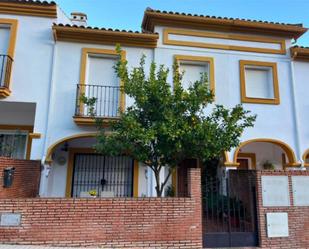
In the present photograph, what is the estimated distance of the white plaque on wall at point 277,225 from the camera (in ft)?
23.2

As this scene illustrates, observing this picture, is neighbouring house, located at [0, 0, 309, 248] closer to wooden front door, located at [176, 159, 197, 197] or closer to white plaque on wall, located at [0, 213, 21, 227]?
wooden front door, located at [176, 159, 197, 197]

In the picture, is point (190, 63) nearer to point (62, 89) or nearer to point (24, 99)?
point (62, 89)

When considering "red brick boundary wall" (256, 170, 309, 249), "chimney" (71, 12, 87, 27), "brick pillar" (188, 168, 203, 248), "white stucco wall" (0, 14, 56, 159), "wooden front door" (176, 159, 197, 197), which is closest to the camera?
"brick pillar" (188, 168, 203, 248)

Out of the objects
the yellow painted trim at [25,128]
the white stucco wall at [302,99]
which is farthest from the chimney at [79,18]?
the white stucco wall at [302,99]

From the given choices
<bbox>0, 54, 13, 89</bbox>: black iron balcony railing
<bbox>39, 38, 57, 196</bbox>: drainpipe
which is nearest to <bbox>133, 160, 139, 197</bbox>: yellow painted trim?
<bbox>39, 38, 57, 196</bbox>: drainpipe

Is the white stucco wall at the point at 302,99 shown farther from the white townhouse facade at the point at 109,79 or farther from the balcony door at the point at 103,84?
the balcony door at the point at 103,84

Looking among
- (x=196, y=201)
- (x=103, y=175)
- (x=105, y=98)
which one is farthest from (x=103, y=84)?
(x=196, y=201)

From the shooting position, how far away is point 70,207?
6320 millimetres

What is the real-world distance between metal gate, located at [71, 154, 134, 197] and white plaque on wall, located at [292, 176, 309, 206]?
6051 millimetres

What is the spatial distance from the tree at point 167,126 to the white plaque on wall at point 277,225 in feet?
6.90

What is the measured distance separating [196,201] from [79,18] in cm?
989

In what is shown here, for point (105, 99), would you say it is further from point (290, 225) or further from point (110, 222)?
point (290, 225)

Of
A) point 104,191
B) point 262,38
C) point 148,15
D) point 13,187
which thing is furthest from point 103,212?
point 262,38

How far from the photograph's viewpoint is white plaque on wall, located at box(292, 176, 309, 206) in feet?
24.4
